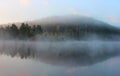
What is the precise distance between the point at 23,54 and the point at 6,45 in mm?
181

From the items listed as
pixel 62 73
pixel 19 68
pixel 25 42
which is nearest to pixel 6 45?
pixel 25 42

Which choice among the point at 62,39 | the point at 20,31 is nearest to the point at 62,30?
the point at 62,39

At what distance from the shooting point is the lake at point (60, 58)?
5.40 ft

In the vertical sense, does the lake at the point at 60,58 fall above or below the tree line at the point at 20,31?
below

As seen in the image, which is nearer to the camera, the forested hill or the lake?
the lake

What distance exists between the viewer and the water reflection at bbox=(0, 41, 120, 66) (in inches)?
71.3

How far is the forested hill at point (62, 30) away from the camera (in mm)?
1875

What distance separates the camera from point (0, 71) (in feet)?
5.35

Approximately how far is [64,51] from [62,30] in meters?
0.18

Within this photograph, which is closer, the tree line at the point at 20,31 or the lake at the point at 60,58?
the lake at the point at 60,58

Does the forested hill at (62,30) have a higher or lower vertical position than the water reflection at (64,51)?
higher

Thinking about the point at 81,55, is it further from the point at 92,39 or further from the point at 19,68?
the point at 19,68

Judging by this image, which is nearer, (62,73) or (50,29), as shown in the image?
(62,73)

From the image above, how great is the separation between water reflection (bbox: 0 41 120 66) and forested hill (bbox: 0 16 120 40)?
52 mm
